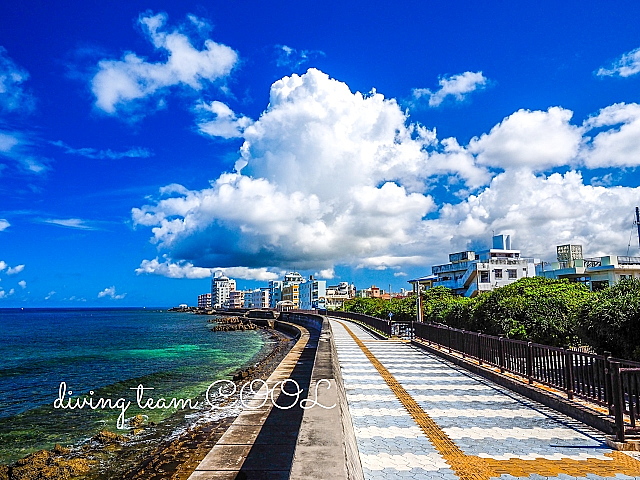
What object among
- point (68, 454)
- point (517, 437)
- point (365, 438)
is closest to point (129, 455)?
point (68, 454)

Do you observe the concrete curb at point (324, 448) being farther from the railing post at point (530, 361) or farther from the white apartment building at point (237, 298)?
the white apartment building at point (237, 298)

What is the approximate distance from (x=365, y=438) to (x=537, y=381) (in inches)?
164

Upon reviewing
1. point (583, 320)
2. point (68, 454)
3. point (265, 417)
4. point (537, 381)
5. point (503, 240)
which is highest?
point (503, 240)

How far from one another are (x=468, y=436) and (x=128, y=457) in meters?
7.54

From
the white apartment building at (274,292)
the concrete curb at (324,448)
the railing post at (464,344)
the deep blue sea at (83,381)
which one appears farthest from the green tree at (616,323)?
the white apartment building at (274,292)

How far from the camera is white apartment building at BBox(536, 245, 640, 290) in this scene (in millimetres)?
39469

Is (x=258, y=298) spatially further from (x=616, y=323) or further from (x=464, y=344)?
(x=616, y=323)

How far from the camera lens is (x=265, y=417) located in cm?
891

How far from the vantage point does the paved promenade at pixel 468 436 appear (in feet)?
16.0

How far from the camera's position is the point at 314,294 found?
124 m

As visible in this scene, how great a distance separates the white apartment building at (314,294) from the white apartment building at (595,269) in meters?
71.8

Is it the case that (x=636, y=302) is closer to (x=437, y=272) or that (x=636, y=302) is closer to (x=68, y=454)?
(x=68, y=454)

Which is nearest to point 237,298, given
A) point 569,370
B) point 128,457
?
point 128,457

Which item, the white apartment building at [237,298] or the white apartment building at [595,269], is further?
the white apartment building at [237,298]
